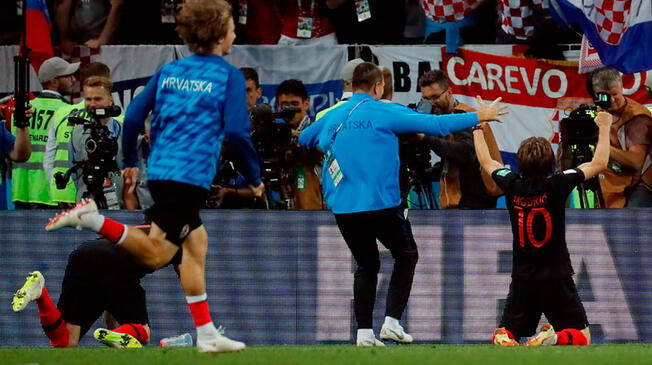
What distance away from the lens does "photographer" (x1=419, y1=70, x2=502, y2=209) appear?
11.1m

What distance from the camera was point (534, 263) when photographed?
30.9ft

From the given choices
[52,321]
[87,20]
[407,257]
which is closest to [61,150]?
[87,20]

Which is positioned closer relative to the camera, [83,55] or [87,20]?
[83,55]

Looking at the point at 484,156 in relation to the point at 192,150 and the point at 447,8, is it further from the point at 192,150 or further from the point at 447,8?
the point at 447,8

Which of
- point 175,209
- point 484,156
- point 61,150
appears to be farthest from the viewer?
point 61,150

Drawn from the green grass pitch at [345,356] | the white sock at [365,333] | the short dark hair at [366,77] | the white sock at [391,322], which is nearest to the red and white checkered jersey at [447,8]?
the short dark hair at [366,77]

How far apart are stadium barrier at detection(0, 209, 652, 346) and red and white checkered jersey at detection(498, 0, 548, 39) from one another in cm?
310

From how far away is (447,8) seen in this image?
13398mm

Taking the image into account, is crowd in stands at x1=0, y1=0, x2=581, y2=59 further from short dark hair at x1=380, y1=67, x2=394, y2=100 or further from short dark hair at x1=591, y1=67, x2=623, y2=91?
short dark hair at x1=380, y1=67, x2=394, y2=100

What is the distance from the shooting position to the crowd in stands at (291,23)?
13875mm

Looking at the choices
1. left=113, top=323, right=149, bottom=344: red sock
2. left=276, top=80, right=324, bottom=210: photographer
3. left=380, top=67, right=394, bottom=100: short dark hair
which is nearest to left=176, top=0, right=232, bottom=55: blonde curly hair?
left=113, top=323, right=149, bottom=344: red sock

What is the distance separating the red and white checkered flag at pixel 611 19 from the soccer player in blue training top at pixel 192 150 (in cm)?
531

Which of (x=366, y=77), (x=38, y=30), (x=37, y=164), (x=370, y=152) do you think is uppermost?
(x=366, y=77)

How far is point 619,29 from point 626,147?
1.40 m
